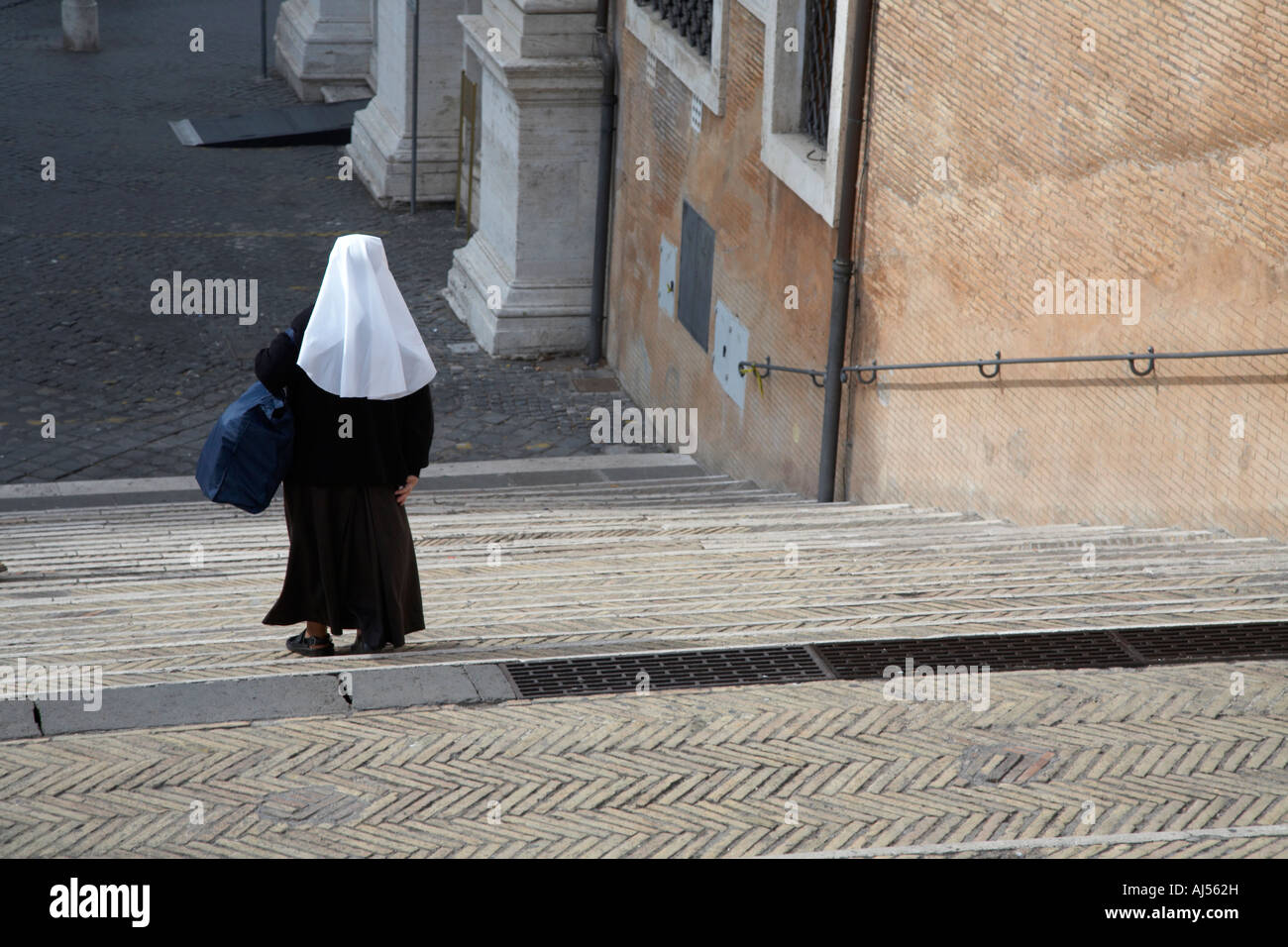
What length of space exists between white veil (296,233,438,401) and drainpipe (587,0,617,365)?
29.8 feet

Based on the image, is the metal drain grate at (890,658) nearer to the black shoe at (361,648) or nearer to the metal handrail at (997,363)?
the black shoe at (361,648)

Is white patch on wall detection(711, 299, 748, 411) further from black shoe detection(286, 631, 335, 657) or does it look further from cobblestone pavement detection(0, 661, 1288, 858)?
A: cobblestone pavement detection(0, 661, 1288, 858)

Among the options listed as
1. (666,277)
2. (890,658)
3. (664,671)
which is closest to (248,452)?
(664,671)

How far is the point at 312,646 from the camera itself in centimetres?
579

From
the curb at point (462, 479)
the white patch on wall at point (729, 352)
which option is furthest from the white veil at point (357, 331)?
the white patch on wall at point (729, 352)

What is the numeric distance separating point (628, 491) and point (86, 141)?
38.5 feet

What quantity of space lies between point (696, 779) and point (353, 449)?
1.84 m

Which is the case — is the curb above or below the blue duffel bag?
below

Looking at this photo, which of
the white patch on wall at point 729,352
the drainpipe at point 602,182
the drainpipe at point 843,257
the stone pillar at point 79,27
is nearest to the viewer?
the drainpipe at point 843,257

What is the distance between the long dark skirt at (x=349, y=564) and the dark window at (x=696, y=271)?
668 cm

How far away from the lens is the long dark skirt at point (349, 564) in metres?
5.63

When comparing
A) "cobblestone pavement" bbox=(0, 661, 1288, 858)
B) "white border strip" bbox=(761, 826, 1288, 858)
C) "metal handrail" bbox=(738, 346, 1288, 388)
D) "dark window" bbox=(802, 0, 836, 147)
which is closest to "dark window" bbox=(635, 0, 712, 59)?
"dark window" bbox=(802, 0, 836, 147)

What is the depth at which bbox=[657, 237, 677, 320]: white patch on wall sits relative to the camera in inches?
512
